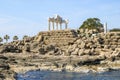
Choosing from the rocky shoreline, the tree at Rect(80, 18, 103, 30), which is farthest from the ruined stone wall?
the tree at Rect(80, 18, 103, 30)

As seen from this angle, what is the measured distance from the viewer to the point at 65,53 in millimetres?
82688

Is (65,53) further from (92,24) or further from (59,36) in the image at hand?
(92,24)

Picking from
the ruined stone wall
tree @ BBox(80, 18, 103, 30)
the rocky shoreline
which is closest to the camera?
the rocky shoreline

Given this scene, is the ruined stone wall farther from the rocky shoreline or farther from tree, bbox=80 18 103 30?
tree, bbox=80 18 103 30

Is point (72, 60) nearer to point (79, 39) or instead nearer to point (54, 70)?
point (54, 70)

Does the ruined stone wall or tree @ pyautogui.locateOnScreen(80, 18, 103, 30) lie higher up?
tree @ pyautogui.locateOnScreen(80, 18, 103, 30)

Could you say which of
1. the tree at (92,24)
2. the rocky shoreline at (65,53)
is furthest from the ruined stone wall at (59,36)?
the tree at (92,24)

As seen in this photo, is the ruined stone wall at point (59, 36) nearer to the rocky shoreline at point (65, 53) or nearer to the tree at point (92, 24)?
the rocky shoreline at point (65, 53)

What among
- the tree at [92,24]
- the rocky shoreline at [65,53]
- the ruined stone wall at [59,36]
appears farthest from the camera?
the tree at [92,24]

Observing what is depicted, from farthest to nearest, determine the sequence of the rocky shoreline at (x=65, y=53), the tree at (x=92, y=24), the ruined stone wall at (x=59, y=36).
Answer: the tree at (x=92, y=24)
the ruined stone wall at (x=59, y=36)
the rocky shoreline at (x=65, y=53)

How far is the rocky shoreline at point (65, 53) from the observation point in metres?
63.5

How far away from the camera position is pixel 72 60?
72.0 m

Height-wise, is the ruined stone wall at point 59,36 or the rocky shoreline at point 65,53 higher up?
the ruined stone wall at point 59,36

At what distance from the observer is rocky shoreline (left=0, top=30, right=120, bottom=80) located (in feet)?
208
